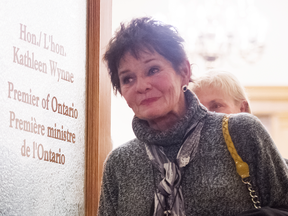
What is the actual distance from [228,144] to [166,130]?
0.19m

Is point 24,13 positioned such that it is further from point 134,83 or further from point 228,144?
point 228,144

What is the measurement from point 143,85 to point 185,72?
174mm

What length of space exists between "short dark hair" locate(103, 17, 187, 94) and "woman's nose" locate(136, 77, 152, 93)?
0.26 ft

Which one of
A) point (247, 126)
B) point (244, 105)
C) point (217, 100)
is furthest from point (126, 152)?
point (244, 105)

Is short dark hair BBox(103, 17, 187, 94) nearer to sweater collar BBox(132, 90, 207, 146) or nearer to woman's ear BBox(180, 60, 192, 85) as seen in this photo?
woman's ear BBox(180, 60, 192, 85)

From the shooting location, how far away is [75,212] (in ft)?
5.22

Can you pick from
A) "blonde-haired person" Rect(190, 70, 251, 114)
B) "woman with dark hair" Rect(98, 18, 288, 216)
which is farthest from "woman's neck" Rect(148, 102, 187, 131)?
"blonde-haired person" Rect(190, 70, 251, 114)

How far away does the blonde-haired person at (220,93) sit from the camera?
1.78 m

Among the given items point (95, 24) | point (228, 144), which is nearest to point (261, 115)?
point (95, 24)

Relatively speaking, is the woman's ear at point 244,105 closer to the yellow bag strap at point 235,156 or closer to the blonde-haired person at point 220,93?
the blonde-haired person at point 220,93

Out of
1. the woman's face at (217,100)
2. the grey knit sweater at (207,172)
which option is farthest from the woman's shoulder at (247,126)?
the woman's face at (217,100)

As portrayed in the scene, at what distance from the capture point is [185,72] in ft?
3.80

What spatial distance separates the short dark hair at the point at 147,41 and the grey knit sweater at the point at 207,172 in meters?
0.15

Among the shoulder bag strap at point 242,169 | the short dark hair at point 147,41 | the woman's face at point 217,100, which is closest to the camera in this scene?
the shoulder bag strap at point 242,169
